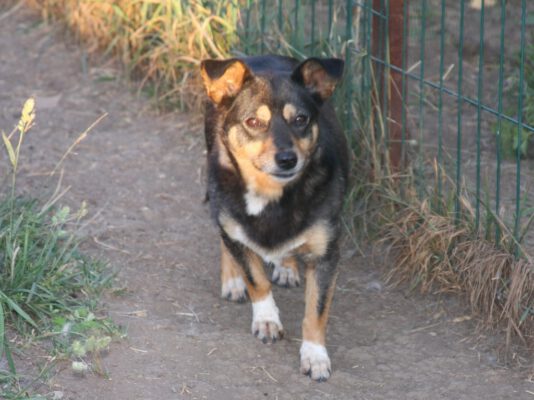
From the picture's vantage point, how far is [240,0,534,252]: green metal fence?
4.77 m

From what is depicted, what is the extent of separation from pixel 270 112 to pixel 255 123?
0.26 ft

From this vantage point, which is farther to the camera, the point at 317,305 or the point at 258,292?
the point at 258,292

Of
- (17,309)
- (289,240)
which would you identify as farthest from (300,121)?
(17,309)

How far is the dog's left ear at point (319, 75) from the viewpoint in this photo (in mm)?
4156

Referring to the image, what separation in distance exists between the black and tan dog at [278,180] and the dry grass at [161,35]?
1766 mm

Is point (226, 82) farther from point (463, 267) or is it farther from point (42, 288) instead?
point (463, 267)

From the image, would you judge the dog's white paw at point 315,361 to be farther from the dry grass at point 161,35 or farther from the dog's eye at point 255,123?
the dry grass at point 161,35

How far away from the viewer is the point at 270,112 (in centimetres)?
407

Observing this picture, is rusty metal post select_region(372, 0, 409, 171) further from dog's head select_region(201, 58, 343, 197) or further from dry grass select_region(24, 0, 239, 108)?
dry grass select_region(24, 0, 239, 108)

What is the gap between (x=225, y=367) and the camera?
4.12 metres

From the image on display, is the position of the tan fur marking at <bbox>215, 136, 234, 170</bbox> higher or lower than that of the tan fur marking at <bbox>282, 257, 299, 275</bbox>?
higher

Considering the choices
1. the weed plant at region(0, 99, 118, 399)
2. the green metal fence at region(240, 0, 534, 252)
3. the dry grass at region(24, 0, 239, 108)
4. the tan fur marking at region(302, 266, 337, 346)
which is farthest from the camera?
the dry grass at region(24, 0, 239, 108)

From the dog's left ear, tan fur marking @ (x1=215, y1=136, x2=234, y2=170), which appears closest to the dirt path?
tan fur marking @ (x1=215, y1=136, x2=234, y2=170)

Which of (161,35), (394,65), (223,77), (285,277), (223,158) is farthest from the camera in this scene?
(161,35)
